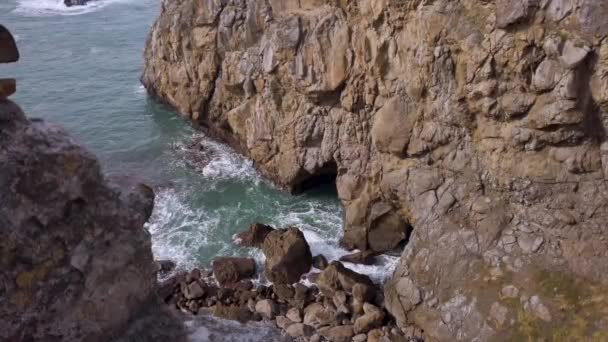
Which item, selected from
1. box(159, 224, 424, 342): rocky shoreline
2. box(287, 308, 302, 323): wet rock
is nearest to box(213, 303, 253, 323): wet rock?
box(159, 224, 424, 342): rocky shoreline

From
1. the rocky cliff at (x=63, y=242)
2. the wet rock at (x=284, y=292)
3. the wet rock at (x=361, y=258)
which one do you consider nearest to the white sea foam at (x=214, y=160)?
the wet rock at (x=361, y=258)

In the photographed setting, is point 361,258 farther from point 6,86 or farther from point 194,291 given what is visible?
point 6,86

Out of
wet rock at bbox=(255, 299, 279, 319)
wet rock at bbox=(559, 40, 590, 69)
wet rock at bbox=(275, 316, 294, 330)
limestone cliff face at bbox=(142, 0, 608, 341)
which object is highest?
wet rock at bbox=(559, 40, 590, 69)

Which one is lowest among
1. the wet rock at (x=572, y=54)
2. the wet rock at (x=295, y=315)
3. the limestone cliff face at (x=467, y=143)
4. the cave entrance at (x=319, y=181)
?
the wet rock at (x=295, y=315)

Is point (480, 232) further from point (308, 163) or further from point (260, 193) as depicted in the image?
point (260, 193)

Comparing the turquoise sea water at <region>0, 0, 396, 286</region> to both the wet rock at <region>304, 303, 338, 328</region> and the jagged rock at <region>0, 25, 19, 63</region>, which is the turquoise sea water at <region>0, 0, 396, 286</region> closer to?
the wet rock at <region>304, 303, 338, 328</region>

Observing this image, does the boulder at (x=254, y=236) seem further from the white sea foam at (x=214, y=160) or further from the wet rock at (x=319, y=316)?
the wet rock at (x=319, y=316)

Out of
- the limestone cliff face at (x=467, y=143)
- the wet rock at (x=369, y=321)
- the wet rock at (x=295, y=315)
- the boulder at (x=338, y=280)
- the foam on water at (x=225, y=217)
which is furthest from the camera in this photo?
the foam on water at (x=225, y=217)
